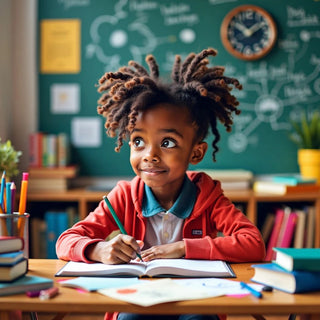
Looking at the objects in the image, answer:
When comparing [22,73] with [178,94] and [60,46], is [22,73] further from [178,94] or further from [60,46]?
[178,94]

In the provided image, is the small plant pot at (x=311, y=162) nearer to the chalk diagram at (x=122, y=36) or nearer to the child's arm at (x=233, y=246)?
the chalk diagram at (x=122, y=36)

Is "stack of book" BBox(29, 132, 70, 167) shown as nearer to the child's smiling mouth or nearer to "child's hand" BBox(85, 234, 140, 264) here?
the child's smiling mouth

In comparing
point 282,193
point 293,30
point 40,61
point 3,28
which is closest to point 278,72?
point 293,30

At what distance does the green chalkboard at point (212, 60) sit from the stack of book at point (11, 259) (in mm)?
2173

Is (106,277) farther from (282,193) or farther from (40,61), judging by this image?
(40,61)

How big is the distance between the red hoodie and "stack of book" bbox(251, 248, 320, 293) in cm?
25

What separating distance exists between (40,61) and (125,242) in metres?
2.31

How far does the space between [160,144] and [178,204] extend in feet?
0.67

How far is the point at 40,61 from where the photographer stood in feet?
10.4

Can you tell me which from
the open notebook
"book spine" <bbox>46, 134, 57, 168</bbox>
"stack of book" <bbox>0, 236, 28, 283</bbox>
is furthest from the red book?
"book spine" <bbox>46, 134, 57, 168</bbox>

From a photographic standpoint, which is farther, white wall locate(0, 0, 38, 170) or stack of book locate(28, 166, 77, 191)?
white wall locate(0, 0, 38, 170)

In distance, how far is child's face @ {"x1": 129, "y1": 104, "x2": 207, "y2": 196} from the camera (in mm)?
1384

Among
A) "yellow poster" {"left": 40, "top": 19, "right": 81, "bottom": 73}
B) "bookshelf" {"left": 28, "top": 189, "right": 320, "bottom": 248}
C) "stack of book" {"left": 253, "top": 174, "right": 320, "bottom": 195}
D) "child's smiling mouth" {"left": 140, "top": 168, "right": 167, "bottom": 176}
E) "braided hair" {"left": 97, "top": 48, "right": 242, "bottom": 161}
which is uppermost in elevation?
"yellow poster" {"left": 40, "top": 19, "right": 81, "bottom": 73}

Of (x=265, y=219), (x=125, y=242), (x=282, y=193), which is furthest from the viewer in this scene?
(x=265, y=219)
